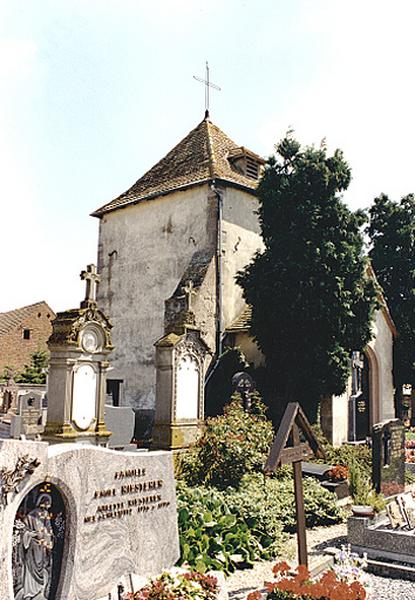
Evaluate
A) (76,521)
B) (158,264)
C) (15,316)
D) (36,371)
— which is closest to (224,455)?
(76,521)

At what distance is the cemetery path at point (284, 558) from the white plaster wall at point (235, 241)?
418 inches

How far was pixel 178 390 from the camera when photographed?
42.9 feet

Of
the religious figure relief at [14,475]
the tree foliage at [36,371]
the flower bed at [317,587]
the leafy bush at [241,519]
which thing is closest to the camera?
the religious figure relief at [14,475]

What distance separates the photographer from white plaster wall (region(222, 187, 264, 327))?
64.2ft

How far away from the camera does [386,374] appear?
21875 millimetres

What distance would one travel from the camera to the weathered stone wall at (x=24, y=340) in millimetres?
36906

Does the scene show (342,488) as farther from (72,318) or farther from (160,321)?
(160,321)

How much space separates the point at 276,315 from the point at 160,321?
17.8 feet

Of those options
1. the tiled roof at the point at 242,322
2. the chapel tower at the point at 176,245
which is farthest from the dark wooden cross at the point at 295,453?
the tiled roof at the point at 242,322

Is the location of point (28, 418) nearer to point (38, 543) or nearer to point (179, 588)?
point (179, 588)

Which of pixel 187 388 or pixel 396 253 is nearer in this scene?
pixel 187 388

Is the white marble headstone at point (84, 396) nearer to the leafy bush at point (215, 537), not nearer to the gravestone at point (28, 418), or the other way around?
the leafy bush at point (215, 537)

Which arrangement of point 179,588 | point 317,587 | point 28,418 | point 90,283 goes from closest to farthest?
point 179,588 → point 317,587 → point 90,283 → point 28,418

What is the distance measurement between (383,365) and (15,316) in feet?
84.7
